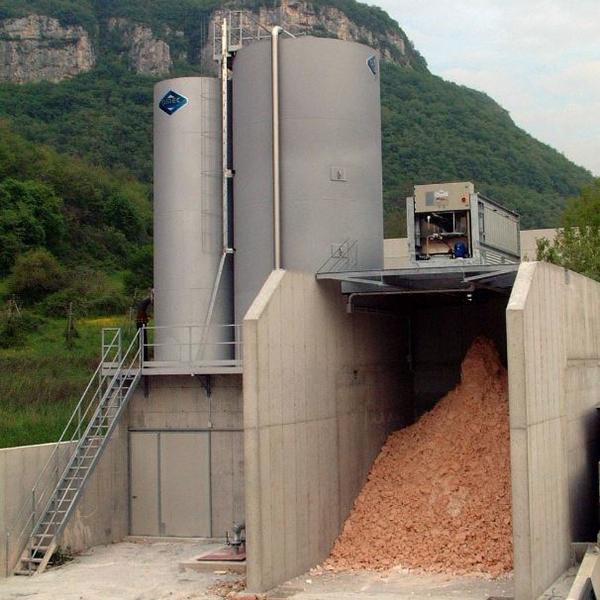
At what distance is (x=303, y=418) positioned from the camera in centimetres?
1884

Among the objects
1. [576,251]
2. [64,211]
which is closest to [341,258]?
[576,251]

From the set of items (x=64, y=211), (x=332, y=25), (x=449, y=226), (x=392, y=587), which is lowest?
(x=392, y=587)

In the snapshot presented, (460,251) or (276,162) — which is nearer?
(276,162)

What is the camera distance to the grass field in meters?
23.4

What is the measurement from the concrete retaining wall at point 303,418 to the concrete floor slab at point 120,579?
5.15 feet

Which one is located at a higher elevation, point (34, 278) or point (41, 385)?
point (34, 278)

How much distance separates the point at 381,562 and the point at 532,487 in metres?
4.23

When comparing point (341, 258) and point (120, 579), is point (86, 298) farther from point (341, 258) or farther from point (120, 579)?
point (120, 579)

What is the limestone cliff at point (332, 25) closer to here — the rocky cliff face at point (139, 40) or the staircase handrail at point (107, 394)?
the rocky cliff face at point (139, 40)

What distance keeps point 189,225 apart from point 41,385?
23.8ft

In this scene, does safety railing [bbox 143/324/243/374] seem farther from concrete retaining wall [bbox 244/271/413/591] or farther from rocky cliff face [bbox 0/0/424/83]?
rocky cliff face [bbox 0/0/424/83]

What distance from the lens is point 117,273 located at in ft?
196

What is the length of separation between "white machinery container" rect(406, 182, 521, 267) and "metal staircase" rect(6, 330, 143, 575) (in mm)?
6863

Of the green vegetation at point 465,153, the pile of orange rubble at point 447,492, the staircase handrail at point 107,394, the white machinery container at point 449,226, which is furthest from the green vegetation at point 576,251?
the green vegetation at point 465,153
